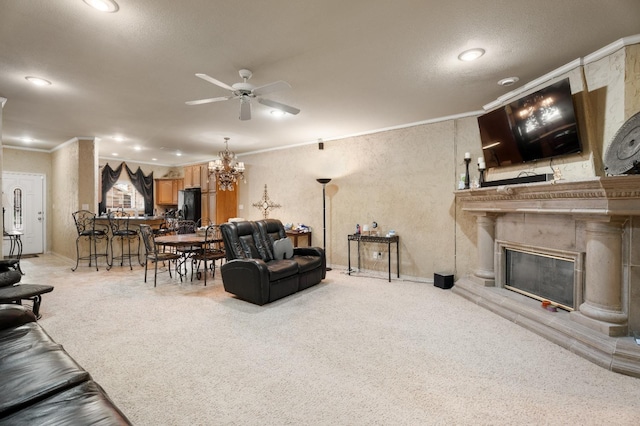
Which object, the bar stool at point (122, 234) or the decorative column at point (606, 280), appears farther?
the bar stool at point (122, 234)

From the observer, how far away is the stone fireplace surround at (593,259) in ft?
7.95

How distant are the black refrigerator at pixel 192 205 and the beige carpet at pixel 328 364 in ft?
15.2

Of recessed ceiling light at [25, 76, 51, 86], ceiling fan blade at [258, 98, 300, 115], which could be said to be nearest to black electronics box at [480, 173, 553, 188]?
ceiling fan blade at [258, 98, 300, 115]

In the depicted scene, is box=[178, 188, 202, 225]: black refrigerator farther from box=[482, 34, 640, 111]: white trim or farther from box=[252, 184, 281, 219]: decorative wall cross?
box=[482, 34, 640, 111]: white trim

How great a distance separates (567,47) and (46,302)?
21.4 feet

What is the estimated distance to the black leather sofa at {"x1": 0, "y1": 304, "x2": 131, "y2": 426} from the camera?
1.16m

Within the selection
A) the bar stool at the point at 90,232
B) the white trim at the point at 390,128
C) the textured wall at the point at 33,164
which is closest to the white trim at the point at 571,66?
the white trim at the point at 390,128

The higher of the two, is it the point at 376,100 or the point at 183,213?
the point at 376,100

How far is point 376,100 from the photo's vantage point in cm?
404

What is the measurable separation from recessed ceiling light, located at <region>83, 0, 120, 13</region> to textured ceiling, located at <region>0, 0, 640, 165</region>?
5 centimetres

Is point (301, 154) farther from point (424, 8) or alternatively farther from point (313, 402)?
point (313, 402)

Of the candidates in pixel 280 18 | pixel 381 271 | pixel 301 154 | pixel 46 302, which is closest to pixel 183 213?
pixel 301 154

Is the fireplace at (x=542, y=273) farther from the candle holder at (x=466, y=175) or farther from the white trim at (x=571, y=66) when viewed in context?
the white trim at (x=571, y=66)

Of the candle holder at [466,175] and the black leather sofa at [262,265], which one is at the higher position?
the candle holder at [466,175]
